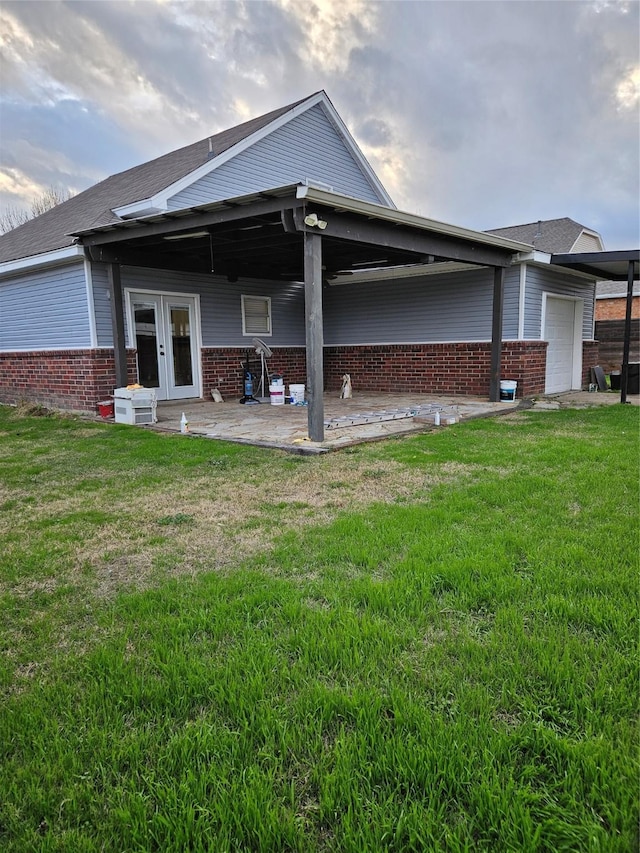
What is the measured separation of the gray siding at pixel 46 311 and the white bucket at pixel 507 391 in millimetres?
7710

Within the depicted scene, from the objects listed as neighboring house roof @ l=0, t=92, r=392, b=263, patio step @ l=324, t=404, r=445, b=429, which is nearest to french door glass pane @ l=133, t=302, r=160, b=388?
neighboring house roof @ l=0, t=92, r=392, b=263

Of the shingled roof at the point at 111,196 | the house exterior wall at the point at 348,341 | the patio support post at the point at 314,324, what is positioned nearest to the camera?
the patio support post at the point at 314,324

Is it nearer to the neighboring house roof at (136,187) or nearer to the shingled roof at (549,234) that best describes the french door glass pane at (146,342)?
the neighboring house roof at (136,187)

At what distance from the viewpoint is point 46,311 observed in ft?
32.9

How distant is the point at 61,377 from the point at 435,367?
7.73 m

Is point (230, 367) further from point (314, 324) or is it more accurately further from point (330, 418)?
point (314, 324)

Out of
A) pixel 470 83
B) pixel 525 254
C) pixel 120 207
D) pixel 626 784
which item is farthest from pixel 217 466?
pixel 470 83

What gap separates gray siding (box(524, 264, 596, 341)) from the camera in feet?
35.1

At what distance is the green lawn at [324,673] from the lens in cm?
139

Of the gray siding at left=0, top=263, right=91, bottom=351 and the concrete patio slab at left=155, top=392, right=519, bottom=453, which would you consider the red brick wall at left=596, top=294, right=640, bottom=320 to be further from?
the gray siding at left=0, top=263, right=91, bottom=351

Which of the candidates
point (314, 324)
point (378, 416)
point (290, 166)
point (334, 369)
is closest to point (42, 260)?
point (290, 166)

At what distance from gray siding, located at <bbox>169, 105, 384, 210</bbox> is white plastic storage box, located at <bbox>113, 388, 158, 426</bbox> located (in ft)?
12.7

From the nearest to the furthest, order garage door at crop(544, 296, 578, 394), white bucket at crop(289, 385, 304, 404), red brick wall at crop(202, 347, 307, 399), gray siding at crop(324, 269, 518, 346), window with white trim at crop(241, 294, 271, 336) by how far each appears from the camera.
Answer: white bucket at crop(289, 385, 304, 404)
gray siding at crop(324, 269, 518, 346)
red brick wall at crop(202, 347, 307, 399)
garage door at crop(544, 296, 578, 394)
window with white trim at crop(241, 294, 271, 336)

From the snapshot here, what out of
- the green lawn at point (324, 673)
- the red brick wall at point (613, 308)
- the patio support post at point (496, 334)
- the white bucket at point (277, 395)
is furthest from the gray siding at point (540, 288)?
the red brick wall at point (613, 308)
